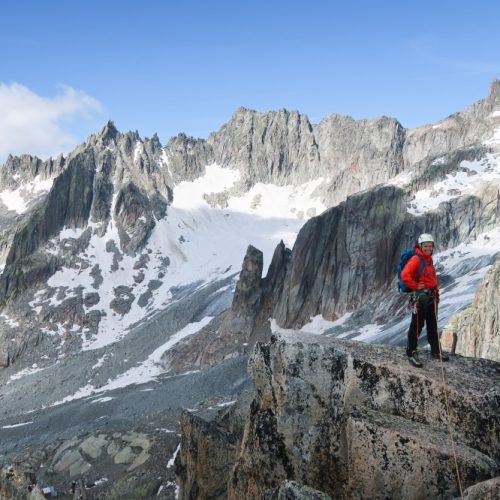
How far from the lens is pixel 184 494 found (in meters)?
28.4

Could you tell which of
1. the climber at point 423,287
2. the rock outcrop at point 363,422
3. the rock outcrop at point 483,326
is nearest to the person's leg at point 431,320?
the climber at point 423,287

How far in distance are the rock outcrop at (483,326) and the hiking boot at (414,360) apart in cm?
2313

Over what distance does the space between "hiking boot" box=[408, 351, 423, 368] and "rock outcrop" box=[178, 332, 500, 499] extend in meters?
0.19

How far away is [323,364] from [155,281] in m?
156

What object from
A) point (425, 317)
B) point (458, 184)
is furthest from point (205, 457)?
point (458, 184)

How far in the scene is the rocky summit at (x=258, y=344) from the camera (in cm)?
1160

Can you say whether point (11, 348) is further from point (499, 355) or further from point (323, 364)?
Answer: point (323, 364)

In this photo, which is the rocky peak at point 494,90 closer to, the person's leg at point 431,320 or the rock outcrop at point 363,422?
the person's leg at point 431,320

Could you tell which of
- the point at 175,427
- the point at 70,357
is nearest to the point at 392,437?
the point at 175,427

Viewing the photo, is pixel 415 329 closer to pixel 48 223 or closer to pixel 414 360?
pixel 414 360

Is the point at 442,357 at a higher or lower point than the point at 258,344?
lower

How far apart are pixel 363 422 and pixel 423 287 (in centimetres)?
394

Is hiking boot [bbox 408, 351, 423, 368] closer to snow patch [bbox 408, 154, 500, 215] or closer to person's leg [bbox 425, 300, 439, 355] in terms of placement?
person's leg [bbox 425, 300, 439, 355]

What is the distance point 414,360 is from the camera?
1249 centimetres
